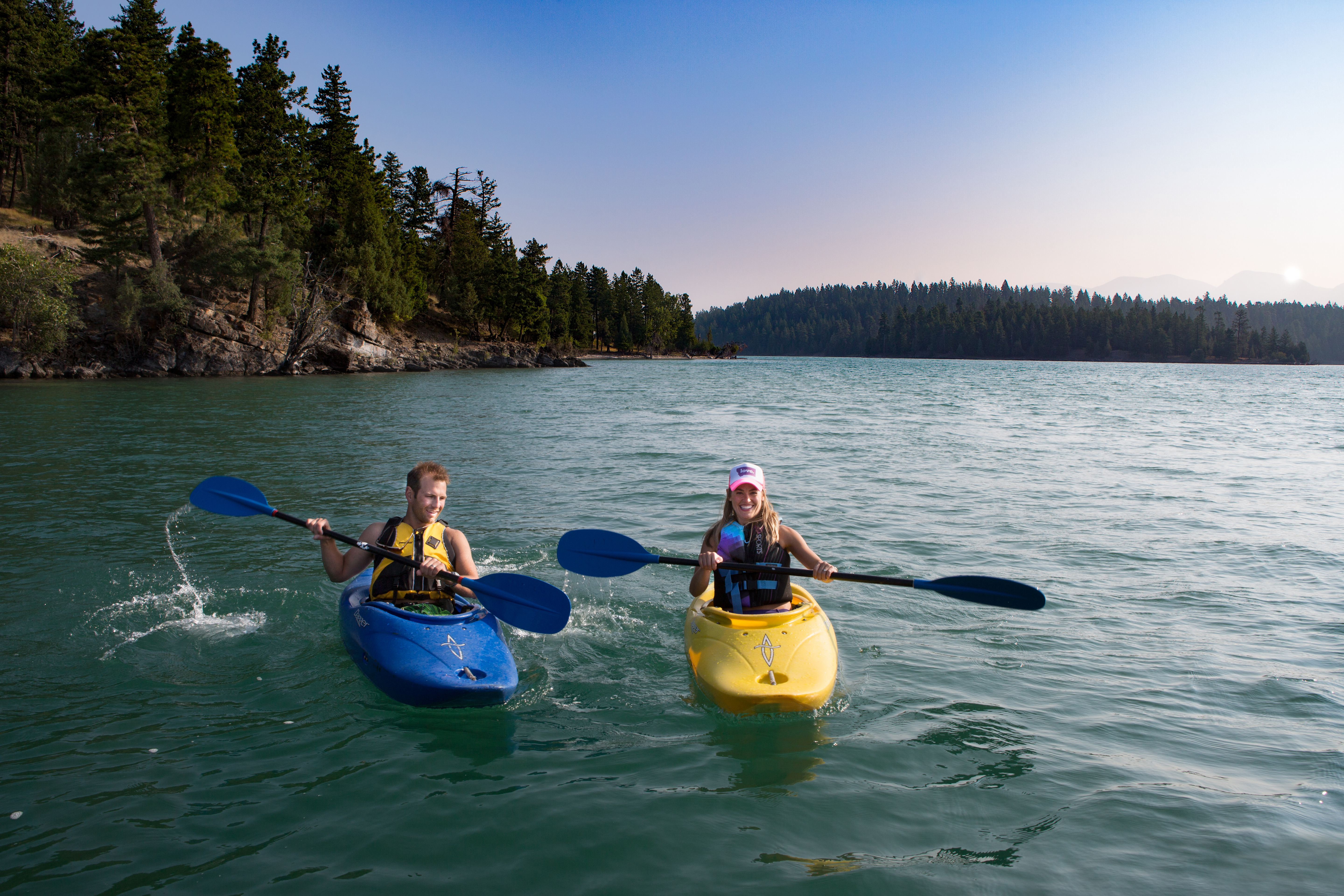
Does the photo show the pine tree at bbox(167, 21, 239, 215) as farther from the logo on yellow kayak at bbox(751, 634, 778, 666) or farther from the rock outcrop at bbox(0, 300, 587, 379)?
the logo on yellow kayak at bbox(751, 634, 778, 666)

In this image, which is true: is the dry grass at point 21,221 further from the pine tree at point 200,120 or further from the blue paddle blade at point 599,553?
the blue paddle blade at point 599,553

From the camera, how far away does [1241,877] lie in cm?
333

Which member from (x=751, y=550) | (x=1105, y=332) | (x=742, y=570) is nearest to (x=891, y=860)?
(x=742, y=570)

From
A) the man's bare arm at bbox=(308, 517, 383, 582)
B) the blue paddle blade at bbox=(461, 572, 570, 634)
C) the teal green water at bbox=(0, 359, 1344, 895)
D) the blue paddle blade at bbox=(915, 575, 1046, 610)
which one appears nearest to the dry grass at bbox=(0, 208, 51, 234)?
the teal green water at bbox=(0, 359, 1344, 895)

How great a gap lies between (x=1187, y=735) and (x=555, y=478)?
1022 centimetres

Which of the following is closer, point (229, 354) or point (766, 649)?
point (766, 649)

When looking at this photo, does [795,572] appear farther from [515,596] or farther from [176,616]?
[176,616]

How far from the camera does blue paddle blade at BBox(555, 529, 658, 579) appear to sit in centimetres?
591

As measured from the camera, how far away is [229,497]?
596cm

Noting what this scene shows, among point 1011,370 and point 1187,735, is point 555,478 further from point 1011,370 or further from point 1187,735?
point 1011,370

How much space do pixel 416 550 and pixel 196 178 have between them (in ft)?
141

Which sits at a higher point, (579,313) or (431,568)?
(579,313)

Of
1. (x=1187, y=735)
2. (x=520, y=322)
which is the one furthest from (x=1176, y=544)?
(x=520, y=322)

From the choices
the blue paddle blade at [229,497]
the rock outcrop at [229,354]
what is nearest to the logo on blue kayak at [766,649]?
the blue paddle blade at [229,497]
